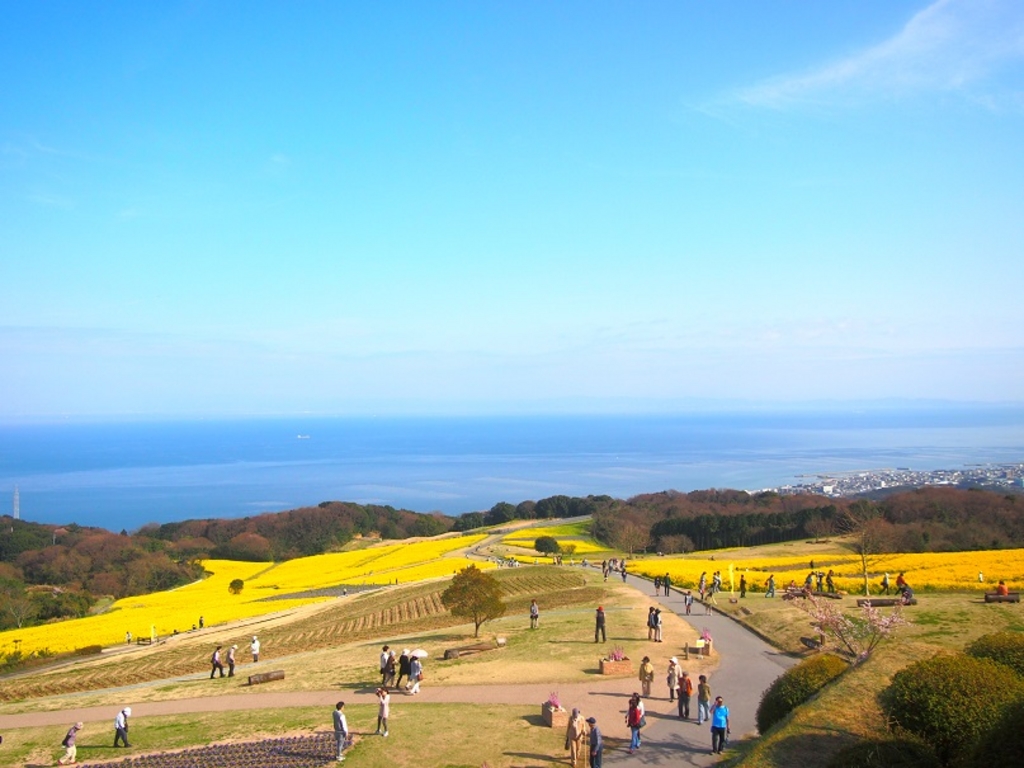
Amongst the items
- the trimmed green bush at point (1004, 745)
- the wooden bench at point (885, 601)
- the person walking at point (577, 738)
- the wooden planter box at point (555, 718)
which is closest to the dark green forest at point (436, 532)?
the wooden bench at point (885, 601)

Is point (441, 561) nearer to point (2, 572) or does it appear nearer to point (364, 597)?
point (364, 597)

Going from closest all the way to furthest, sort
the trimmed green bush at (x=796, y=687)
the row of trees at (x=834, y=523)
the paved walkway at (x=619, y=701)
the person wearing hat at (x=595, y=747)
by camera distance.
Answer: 1. the person wearing hat at (x=595, y=747)
2. the trimmed green bush at (x=796, y=687)
3. the paved walkway at (x=619, y=701)
4. the row of trees at (x=834, y=523)

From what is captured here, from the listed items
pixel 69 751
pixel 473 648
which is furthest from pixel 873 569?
pixel 69 751

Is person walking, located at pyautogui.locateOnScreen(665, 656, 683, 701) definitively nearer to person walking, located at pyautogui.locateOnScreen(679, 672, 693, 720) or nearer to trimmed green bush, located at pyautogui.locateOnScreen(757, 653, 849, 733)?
person walking, located at pyautogui.locateOnScreen(679, 672, 693, 720)

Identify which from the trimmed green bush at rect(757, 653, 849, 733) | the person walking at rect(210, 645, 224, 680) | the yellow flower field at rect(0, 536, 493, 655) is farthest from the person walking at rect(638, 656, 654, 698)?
the yellow flower field at rect(0, 536, 493, 655)

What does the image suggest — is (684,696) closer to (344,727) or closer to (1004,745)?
(344,727)

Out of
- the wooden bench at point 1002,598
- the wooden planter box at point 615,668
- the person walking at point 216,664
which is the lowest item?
the person walking at point 216,664

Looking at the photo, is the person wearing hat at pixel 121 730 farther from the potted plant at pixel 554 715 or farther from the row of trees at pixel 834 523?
the row of trees at pixel 834 523
